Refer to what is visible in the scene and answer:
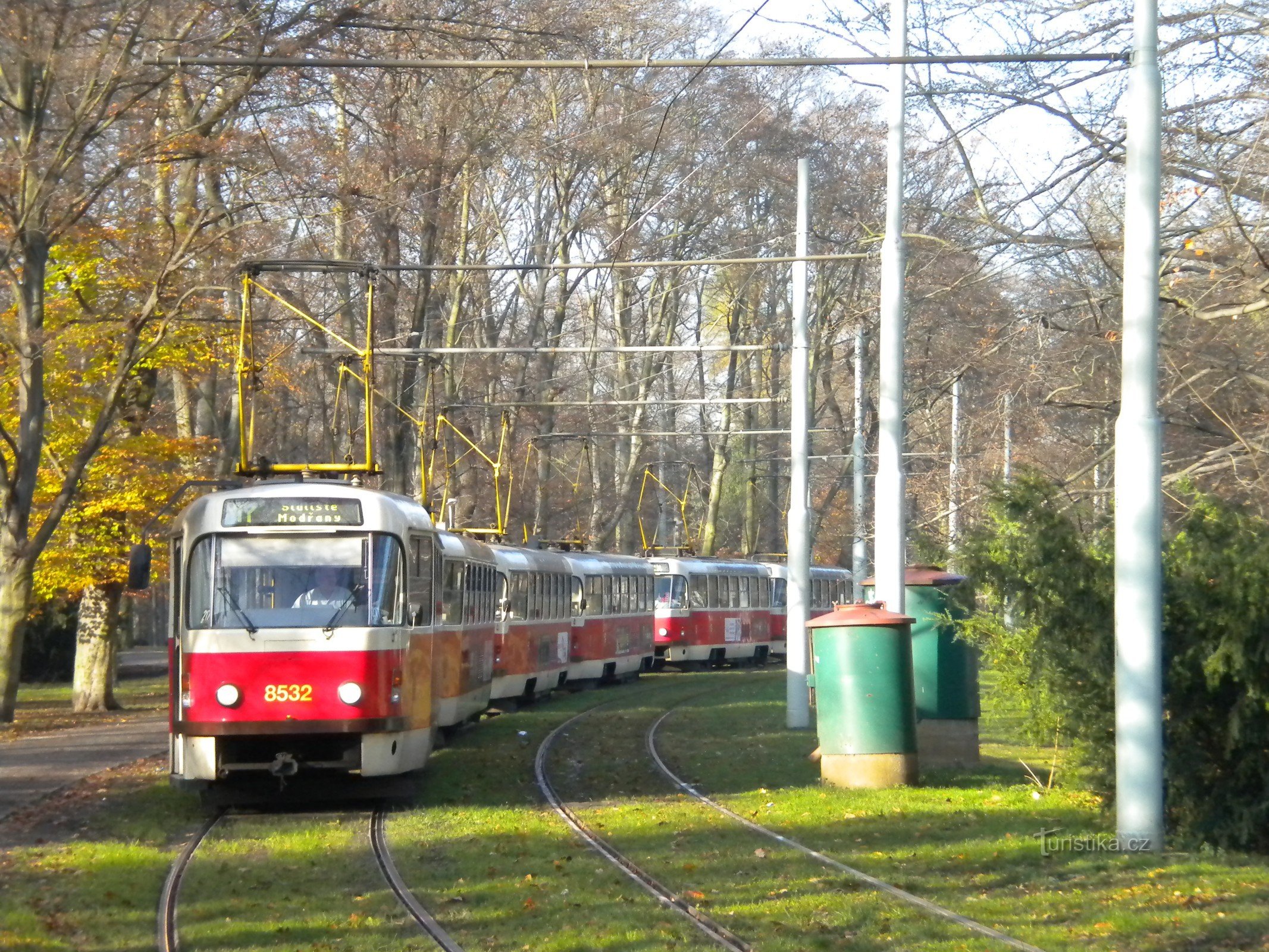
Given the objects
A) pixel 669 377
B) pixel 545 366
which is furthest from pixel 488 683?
pixel 669 377

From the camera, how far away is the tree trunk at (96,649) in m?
26.2

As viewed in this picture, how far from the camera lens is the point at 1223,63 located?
1427 centimetres

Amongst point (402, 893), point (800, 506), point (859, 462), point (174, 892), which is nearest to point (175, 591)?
point (174, 892)

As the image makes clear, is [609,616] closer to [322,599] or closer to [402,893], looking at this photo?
[322,599]

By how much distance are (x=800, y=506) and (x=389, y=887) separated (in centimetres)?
1282

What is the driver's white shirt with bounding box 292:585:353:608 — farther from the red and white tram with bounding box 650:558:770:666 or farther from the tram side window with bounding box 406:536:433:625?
the red and white tram with bounding box 650:558:770:666

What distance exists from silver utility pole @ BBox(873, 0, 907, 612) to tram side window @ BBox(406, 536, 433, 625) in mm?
4599

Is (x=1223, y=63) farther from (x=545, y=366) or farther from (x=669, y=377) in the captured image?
(x=669, y=377)

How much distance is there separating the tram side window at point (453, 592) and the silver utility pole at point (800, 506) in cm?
527

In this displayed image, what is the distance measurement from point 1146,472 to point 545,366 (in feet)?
106

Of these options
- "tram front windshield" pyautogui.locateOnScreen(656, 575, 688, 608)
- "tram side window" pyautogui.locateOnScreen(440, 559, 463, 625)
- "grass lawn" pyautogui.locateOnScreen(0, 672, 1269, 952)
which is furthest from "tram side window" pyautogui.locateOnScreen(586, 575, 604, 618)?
"grass lawn" pyautogui.locateOnScreen(0, 672, 1269, 952)

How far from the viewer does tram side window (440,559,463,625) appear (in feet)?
54.5

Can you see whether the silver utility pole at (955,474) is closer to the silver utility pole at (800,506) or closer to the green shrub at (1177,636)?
the silver utility pole at (800,506)

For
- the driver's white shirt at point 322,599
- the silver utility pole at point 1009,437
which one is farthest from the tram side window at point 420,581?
the silver utility pole at point 1009,437
